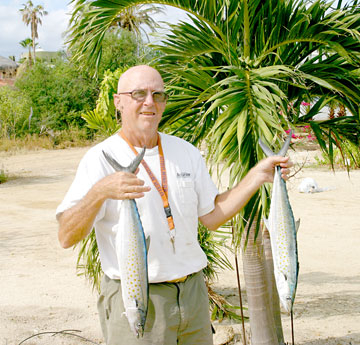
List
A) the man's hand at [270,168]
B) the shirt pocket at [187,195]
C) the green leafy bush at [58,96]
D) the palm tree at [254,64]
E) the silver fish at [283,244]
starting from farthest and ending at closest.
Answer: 1. the green leafy bush at [58,96]
2. the palm tree at [254,64]
3. the shirt pocket at [187,195]
4. the man's hand at [270,168]
5. the silver fish at [283,244]

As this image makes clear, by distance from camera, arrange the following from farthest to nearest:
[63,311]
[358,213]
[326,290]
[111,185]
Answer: [358,213] < [326,290] < [63,311] < [111,185]

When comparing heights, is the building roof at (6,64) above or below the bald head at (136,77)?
above

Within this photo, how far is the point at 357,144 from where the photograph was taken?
4.34 meters

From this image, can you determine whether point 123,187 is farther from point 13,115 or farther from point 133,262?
point 13,115

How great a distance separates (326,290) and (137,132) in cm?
504

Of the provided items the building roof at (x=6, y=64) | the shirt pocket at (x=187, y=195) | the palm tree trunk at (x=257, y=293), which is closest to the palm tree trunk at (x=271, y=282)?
the palm tree trunk at (x=257, y=293)

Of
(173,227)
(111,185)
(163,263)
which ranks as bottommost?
(163,263)

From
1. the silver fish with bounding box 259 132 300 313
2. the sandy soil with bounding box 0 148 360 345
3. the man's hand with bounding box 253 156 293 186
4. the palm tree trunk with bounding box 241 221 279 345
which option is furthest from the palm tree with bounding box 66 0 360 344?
the silver fish with bounding box 259 132 300 313

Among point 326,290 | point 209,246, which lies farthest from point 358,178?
point 209,246

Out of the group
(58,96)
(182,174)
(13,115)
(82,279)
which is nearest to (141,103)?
(182,174)

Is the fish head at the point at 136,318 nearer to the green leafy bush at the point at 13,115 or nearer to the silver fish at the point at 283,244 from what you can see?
the silver fish at the point at 283,244

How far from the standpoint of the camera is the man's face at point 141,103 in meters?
2.35

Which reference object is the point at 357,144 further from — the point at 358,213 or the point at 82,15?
the point at 358,213

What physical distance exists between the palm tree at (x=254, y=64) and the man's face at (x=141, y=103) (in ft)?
3.42
